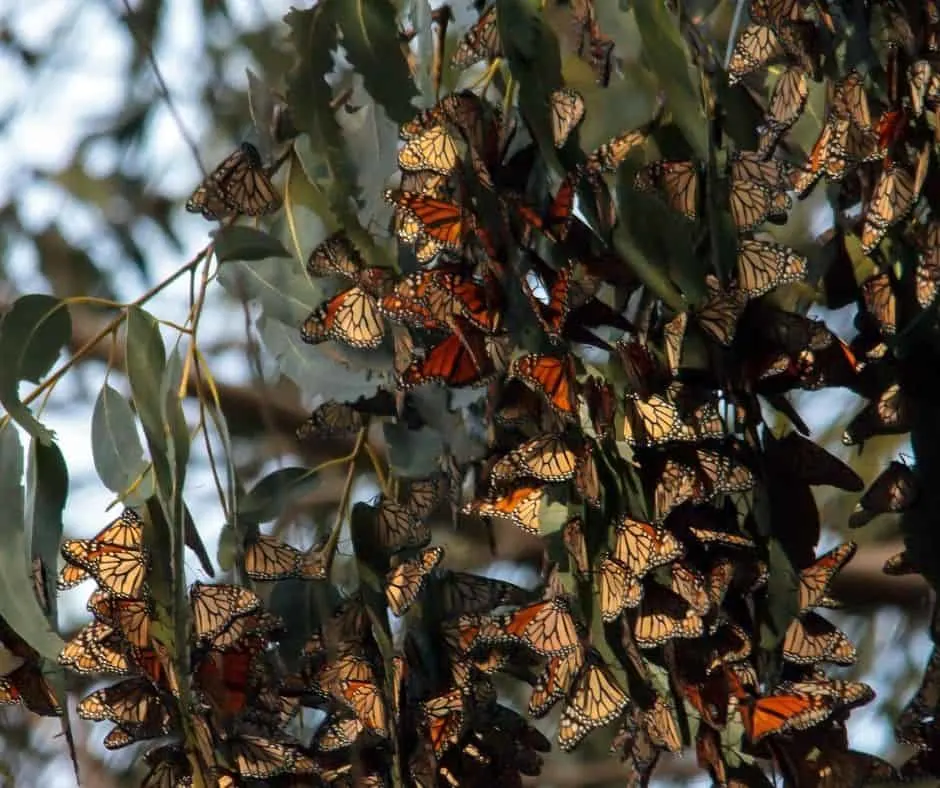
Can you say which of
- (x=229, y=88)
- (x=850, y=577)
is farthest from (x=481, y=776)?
(x=229, y=88)

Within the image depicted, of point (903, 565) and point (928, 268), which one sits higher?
point (928, 268)

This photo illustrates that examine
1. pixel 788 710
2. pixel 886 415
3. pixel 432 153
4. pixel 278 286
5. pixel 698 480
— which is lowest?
pixel 788 710

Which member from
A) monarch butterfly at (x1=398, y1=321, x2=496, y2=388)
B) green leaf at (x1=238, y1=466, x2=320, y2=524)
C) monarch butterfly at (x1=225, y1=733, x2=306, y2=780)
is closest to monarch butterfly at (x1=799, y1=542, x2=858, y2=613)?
monarch butterfly at (x1=398, y1=321, x2=496, y2=388)

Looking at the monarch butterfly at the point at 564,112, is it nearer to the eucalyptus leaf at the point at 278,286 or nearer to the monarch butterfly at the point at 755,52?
the monarch butterfly at the point at 755,52

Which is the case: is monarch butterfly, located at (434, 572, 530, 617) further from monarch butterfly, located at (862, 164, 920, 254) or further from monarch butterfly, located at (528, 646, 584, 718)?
monarch butterfly, located at (862, 164, 920, 254)

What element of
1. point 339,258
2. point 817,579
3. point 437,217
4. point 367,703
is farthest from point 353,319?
point 817,579

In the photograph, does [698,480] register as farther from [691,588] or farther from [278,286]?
[278,286]

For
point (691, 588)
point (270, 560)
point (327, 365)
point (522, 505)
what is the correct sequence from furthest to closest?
point (327, 365)
point (270, 560)
point (522, 505)
point (691, 588)
